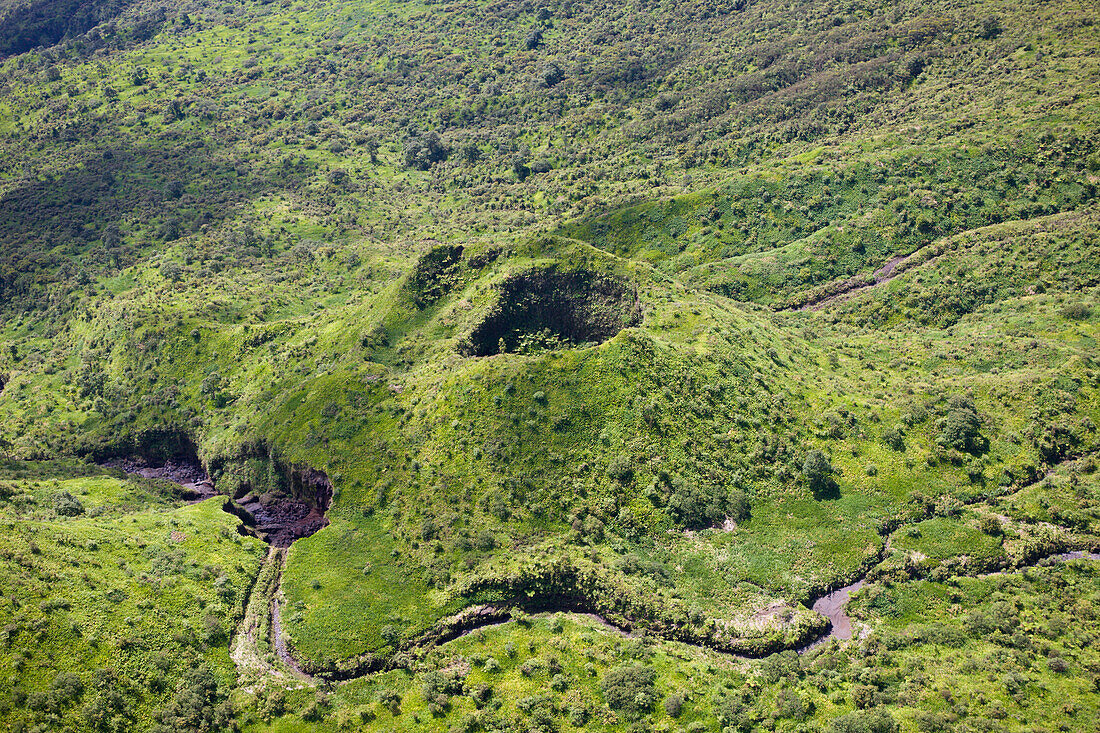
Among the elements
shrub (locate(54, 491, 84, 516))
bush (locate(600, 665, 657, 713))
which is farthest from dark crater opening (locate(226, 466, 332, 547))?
bush (locate(600, 665, 657, 713))

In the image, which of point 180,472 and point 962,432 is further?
point 180,472

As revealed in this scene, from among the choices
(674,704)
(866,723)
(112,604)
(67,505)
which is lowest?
(866,723)

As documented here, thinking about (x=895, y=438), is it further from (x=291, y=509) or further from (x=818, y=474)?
(x=291, y=509)

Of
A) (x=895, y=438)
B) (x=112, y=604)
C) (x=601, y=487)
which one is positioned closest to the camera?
(x=112, y=604)

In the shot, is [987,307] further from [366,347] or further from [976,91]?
[366,347]

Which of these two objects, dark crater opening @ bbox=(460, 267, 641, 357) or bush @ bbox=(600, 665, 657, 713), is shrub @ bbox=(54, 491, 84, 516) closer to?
dark crater opening @ bbox=(460, 267, 641, 357)

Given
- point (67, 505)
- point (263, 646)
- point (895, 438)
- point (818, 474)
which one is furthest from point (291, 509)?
point (895, 438)

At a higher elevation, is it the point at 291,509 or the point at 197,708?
the point at 197,708

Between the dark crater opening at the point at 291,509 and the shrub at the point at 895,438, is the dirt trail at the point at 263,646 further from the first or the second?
the shrub at the point at 895,438
